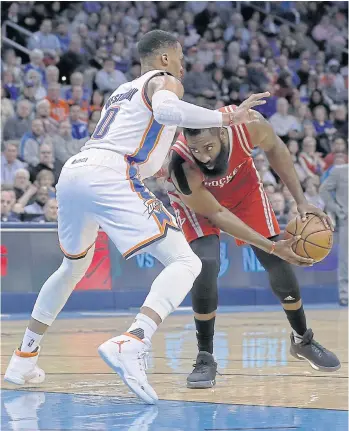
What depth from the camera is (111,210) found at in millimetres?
4930

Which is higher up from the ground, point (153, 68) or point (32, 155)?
point (153, 68)

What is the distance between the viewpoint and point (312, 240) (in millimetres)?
5523

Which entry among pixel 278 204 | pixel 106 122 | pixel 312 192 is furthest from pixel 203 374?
pixel 312 192

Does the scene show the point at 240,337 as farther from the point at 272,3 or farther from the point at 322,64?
the point at 272,3

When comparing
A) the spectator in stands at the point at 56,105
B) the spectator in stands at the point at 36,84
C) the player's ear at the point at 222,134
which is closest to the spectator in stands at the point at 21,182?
the spectator in stands at the point at 56,105

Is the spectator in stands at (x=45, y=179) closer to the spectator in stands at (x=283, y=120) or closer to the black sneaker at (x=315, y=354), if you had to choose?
the spectator in stands at (x=283, y=120)

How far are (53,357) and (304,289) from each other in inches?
247

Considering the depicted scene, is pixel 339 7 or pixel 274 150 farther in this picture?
pixel 339 7

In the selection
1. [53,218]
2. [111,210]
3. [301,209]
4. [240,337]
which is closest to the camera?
[111,210]

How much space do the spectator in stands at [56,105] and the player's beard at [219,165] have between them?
8.30 metres

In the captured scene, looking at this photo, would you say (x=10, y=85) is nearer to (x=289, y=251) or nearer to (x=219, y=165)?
(x=219, y=165)

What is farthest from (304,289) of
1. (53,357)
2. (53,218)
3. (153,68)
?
(153,68)

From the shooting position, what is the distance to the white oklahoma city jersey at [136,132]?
5.07 m

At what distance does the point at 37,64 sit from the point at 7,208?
3944mm
